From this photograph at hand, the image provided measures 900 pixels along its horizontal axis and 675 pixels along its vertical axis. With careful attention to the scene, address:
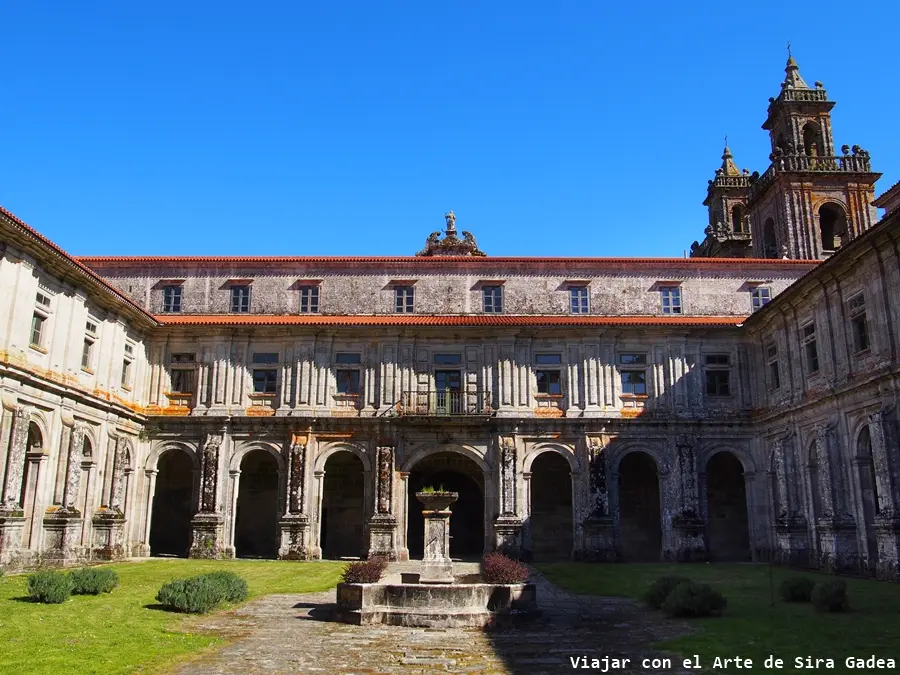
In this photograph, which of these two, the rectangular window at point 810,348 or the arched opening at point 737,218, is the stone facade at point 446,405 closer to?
the rectangular window at point 810,348

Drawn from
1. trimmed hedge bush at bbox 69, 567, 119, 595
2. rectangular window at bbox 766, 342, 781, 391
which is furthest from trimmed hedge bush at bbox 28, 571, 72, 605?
rectangular window at bbox 766, 342, 781, 391

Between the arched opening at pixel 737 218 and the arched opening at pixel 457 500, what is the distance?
31.1m

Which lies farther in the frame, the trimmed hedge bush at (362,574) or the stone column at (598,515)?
the stone column at (598,515)

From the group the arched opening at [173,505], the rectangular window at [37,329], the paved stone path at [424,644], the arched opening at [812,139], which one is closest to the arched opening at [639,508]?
the paved stone path at [424,644]

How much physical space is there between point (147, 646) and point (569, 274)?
89.8 feet

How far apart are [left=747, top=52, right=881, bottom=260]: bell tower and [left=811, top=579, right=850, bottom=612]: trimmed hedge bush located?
3054 centimetres

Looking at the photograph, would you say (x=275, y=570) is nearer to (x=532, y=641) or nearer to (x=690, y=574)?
(x=690, y=574)

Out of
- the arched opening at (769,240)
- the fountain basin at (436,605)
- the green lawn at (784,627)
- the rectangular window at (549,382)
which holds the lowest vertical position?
the green lawn at (784,627)

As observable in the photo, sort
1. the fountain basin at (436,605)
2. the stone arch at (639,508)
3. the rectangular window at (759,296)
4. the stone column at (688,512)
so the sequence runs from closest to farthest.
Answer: the fountain basin at (436,605), the stone column at (688,512), the stone arch at (639,508), the rectangular window at (759,296)

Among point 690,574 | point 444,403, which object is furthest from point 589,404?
point 690,574

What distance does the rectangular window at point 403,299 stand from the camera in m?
36.0

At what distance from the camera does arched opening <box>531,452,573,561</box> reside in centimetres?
3494

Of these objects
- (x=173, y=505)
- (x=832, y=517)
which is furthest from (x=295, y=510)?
(x=832, y=517)

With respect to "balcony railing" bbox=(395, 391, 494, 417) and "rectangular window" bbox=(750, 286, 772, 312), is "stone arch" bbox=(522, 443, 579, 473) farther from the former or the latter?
"rectangular window" bbox=(750, 286, 772, 312)
